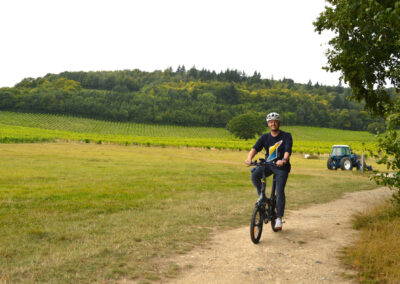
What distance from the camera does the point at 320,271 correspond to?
4.96 m

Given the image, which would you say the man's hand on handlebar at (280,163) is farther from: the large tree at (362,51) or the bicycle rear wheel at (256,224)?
the large tree at (362,51)

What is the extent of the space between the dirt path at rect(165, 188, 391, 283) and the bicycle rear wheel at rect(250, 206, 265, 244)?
0.49ft

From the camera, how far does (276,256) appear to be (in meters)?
5.58

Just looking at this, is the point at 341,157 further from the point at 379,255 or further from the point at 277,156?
the point at 379,255

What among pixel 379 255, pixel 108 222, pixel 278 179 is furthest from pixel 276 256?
pixel 108 222

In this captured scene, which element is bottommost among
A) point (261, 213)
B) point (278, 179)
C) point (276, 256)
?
point (276, 256)

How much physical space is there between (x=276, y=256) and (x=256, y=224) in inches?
31.0

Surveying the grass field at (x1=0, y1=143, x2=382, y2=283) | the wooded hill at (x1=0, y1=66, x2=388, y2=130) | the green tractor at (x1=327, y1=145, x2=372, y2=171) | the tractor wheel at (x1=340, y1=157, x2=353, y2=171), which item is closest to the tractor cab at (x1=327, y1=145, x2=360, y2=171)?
the green tractor at (x1=327, y1=145, x2=372, y2=171)

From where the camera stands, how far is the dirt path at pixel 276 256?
468 centimetres

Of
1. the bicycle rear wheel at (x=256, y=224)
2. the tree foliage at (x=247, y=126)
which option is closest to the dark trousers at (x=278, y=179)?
the bicycle rear wheel at (x=256, y=224)

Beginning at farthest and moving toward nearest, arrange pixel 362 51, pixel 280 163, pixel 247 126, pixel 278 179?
pixel 247 126
pixel 362 51
pixel 278 179
pixel 280 163

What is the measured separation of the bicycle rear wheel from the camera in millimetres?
6117

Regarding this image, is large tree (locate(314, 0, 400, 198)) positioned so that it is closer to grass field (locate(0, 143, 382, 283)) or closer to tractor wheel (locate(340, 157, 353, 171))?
grass field (locate(0, 143, 382, 283))

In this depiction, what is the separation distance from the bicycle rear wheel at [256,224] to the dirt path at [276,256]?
5.9 inches
